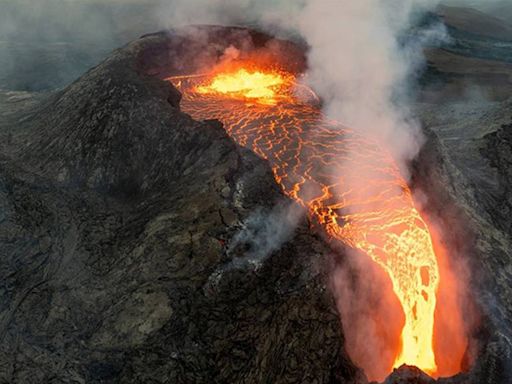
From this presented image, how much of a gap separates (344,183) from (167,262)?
17.0 ft

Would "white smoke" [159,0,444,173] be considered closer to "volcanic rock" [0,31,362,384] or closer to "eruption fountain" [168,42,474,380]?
"eruption fountain" [168,42,474,380]

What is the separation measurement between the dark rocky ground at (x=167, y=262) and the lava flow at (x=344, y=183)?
937mm

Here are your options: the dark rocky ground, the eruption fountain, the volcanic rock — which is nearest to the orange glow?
the eruption fountain

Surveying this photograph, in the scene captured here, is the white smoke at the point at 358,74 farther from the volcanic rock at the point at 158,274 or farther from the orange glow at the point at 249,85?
the volcanic rock at the point at 158,274

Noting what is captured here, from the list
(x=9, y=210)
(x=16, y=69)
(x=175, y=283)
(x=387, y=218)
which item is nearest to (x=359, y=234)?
(x=387, y=218)

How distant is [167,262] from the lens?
8320 millimetres

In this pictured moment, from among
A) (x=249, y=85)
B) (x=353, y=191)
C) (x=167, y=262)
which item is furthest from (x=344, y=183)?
(x=249, y=85)

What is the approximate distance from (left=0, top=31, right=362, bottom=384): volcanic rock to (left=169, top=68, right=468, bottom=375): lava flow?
162 centimetres

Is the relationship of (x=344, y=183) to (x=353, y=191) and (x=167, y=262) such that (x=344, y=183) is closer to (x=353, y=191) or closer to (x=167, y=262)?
(x=353, y=191)

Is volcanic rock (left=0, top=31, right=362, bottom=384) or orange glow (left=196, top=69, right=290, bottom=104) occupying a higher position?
volcanic rock (left=0, top=31, right=362, bottom=384)

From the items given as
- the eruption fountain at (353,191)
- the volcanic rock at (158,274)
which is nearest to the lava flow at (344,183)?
the eruption fountain at (353,191)

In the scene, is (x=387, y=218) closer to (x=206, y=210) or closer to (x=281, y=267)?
(x=281, y=267)

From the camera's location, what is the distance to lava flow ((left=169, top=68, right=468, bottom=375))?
30.1ft

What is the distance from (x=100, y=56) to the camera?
34625 mm
